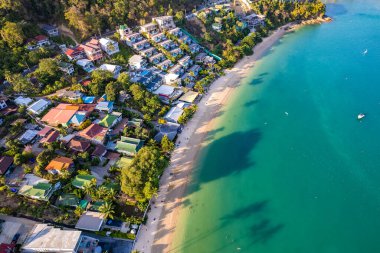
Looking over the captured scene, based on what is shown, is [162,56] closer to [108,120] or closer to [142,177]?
[108,120]

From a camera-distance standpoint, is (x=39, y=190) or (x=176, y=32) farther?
(x=176, y=32)

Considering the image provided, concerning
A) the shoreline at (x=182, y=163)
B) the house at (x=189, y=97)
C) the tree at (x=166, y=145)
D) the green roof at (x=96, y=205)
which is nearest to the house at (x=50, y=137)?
the green roof at (x=96, y=205)

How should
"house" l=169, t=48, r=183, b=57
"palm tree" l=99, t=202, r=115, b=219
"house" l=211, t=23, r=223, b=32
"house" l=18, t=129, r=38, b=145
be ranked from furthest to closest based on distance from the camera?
"house" l=211, t=23, r=223, b=32 < "house" l=169, t=48, r=183, b=57 < "house" l=18, t=129, r=38, b=145 < "palm tree" l=99, t=202, r=115, b=219

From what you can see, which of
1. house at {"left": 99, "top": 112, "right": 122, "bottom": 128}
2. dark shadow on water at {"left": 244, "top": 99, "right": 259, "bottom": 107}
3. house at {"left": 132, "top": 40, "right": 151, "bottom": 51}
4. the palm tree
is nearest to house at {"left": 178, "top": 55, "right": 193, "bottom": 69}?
house at {"left": 132, "top": 40, "right": 151, "bottom": 51}

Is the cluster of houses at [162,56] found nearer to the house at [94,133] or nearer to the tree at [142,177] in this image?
the house at [94,133]

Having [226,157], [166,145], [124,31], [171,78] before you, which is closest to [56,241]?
[166,145]

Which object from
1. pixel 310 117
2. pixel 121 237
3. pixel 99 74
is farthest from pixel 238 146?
pixel 99 74

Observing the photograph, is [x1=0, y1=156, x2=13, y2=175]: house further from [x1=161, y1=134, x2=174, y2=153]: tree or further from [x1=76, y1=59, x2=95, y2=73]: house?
[x1=76, y1=59, x2=95, y2=73]: house
